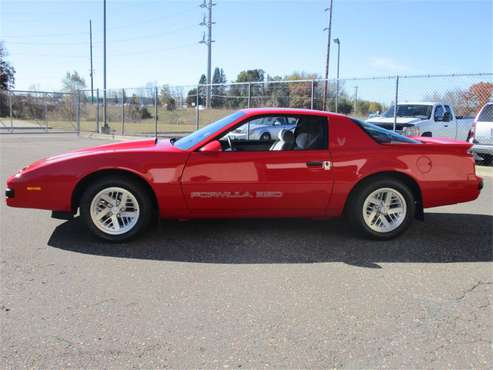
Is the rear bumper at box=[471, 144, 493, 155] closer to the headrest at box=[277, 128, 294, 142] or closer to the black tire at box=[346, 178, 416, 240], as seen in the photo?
the black tire at box=[346, 178, 416, 240]

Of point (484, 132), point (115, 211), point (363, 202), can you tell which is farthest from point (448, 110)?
point (115, 211)

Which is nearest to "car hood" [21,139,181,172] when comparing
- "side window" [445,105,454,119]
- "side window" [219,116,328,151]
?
"side window" [219,116,328,151]

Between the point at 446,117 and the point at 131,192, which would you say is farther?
the point at 446,117

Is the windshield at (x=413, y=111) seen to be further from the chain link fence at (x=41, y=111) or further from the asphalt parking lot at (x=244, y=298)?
the chain link fence at (x=41, y=111)

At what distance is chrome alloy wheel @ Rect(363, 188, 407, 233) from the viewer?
5043 millimetres

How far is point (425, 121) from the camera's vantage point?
41.8 ft

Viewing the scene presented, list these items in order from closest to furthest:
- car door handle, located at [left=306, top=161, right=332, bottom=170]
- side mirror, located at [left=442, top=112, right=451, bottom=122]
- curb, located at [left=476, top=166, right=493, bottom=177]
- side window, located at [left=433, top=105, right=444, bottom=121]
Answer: car door handle, located at [left=306, top=161, right=332, bottom=170]
curb, located at [left=476, top=166, right=493, bottom=177]
side window, located at [left=433, top=105, right=444, bottom=121]
side mirror, located at [left=442, top=112, right=451, bottom=122]

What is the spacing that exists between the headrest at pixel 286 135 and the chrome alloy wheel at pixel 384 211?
1.09m

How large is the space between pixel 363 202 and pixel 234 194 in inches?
53.8

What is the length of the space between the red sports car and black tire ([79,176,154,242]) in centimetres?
1

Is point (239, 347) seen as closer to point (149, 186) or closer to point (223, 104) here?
point (149, 186)

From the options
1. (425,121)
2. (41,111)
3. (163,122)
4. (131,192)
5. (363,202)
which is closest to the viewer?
(131,192)

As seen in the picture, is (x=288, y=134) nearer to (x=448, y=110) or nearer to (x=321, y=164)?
(x=321, y=164)

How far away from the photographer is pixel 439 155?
5.12m
